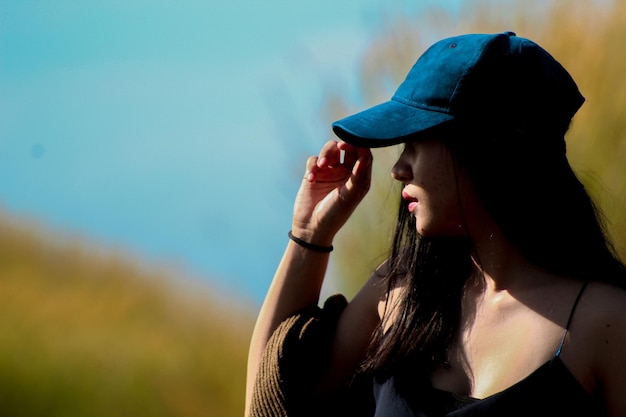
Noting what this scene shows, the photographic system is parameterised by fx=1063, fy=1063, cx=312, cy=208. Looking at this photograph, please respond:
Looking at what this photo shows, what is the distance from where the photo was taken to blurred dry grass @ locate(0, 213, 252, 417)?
3.17 metres

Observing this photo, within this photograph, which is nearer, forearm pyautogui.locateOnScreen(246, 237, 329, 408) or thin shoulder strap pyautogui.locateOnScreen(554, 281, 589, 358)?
thin shoulder strap pyautogui.locateOnScreen(554, 281, 589, 358)

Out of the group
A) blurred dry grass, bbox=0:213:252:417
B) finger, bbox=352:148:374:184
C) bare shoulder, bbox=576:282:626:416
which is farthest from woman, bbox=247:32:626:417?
blurred dry grass, bbox=0:213:252:417

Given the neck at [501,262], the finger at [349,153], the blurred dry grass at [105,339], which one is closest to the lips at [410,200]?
the neck at [501,262]

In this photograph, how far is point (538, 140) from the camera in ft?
5.14

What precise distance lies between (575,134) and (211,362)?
125 centimetres

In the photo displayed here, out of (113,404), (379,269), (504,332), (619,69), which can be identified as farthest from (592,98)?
(113,404)

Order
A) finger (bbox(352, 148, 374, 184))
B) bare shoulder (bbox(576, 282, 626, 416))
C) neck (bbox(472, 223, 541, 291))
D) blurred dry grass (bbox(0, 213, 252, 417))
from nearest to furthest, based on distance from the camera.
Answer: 1. bare shoulder (bbox(576, 282, 626, 416))
2. neck (bbox(472, 223, 541, 291))
3. finger (bbox(352, 148, 374, 184))
4. blurred dry grass (bbox(0, 213, 252, 417))

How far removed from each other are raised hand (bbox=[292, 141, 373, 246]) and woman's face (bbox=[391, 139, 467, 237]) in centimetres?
22

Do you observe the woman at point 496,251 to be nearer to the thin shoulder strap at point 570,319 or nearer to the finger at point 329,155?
the thin shoulder strap at point 570,319

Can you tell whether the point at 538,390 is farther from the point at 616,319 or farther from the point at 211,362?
the point at 211,362

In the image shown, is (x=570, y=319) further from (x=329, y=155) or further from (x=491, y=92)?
(x=329, y=155)

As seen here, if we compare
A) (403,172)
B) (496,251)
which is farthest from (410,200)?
(496,251)

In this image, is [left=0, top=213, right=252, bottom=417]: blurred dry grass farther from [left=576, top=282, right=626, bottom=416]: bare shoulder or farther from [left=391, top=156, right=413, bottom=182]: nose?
[left=576, top=282, right=626, bottom=416]: bare shoulder

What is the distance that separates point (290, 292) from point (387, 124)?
41 centimetres
